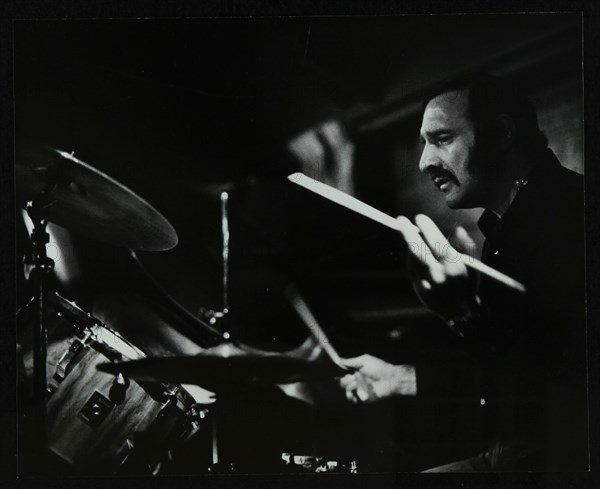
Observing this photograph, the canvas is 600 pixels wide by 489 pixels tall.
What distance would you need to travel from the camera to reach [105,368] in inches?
83.2

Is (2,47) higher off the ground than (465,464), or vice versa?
(2,47)

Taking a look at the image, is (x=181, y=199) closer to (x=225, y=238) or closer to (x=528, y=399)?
(x=225, y=238)

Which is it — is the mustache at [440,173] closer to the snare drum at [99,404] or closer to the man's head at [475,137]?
the man's head at [475,137]

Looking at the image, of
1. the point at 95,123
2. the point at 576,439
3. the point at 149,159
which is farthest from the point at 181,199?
the point at 576,439

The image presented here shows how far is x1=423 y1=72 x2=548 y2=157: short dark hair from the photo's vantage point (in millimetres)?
2166

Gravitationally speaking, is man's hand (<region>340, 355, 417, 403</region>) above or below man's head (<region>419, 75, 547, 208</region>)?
below

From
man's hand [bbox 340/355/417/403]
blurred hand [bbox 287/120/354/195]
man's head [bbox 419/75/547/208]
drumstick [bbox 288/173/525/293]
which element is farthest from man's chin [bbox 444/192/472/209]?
man's hand [bbox 340/355/417/403]

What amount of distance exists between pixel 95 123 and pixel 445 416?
1351 millimetres

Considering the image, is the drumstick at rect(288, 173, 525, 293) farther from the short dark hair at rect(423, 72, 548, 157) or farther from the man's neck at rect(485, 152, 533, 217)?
the short dark hair at rect(423, 72, 548, 157)

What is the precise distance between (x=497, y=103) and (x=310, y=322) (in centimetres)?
86

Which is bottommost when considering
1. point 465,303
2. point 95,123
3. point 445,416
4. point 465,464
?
point 465,464

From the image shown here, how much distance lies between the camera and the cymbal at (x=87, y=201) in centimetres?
209

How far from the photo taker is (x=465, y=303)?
7.09 ft

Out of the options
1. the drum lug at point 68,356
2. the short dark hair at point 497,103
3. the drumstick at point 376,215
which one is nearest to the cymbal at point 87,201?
the drum lug at point 68,356
